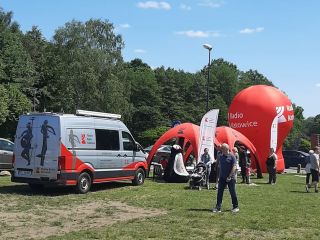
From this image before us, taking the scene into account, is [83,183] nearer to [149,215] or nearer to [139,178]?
[139,178]

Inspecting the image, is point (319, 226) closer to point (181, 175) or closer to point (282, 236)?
point (282, 236)

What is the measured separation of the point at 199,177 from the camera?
18609mm

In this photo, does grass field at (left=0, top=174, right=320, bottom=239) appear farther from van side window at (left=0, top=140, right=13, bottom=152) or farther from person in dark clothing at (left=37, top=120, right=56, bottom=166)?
van side window at (left=0, top=140, right=13, bottom=152)

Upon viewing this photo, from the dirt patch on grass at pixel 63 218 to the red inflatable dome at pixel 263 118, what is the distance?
59.2 feet

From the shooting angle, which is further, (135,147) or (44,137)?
(135,147)

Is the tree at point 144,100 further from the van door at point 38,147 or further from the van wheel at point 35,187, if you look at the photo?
the van door at point 38,147

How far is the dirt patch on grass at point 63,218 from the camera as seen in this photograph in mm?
9648

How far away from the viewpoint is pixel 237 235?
380 inches

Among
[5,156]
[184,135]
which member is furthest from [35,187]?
[184,135]

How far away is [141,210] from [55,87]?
50839 millimetres

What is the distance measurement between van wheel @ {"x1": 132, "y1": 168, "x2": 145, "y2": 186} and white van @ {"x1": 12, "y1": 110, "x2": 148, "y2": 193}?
1484 millimetres

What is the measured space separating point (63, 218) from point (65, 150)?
13.9ft

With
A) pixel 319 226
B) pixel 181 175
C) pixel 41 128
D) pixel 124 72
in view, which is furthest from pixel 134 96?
pixel 319 226

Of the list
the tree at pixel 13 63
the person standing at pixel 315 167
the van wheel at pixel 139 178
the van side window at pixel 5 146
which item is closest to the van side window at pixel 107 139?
the van wheel at pixel 139 178
